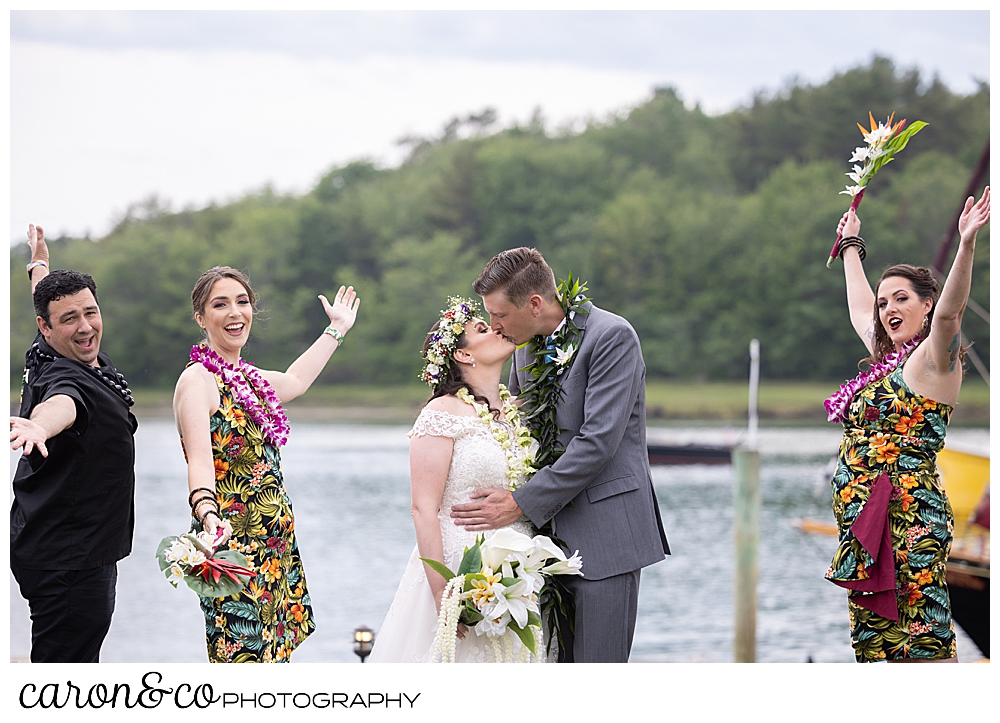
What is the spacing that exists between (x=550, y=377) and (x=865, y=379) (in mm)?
1266

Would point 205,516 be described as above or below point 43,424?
below

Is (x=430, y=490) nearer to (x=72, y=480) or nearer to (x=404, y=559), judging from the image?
(x=72, y=480)

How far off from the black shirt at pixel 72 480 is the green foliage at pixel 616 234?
113 feet

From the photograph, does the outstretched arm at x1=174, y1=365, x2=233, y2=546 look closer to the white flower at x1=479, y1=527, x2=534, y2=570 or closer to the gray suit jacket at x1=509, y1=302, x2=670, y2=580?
the white flower at x1=479, y1=527, x2=534, y2=570

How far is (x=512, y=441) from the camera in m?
3.49

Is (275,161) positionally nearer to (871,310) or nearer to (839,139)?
Answer: (839,139)

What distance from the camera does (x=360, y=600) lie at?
16938mm

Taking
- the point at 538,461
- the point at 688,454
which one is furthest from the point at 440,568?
the point at 688,454

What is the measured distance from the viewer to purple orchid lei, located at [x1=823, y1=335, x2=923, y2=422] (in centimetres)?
378

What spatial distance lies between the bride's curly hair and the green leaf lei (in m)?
0.14

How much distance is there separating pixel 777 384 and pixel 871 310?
3869 cm
